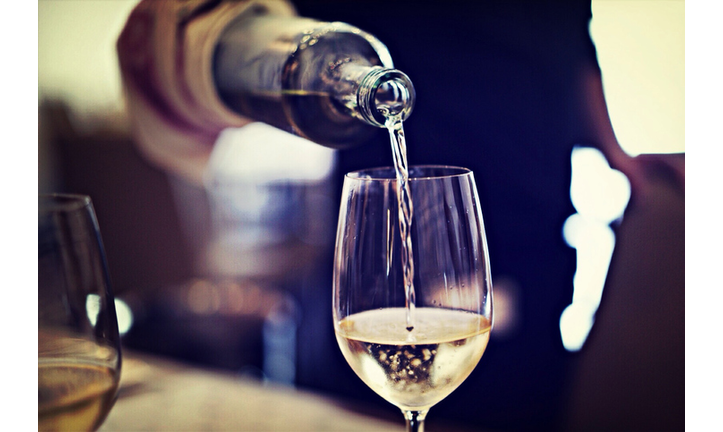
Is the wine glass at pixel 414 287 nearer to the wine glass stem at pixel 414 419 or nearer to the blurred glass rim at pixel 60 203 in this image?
the wine glass stem at pixel 414 419

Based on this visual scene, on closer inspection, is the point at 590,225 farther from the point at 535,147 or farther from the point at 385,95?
the point at 385,95

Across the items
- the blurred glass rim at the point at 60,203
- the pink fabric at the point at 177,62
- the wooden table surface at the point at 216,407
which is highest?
the pink fabric at the point at 177,62

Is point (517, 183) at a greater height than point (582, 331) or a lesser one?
greater

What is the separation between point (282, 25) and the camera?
77 centimetres

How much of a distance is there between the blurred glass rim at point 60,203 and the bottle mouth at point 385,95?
0.85 ft

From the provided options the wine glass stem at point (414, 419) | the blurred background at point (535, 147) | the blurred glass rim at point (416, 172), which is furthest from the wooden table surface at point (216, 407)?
the blurred background at point (535, 147)

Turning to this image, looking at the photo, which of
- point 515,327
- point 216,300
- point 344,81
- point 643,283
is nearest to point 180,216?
point 216,300

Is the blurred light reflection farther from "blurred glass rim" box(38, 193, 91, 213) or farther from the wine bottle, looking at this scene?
"blurred glass rim" box(38, 193, 91, 213)

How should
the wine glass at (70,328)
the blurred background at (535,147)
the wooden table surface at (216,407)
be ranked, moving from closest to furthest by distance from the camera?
the wine glass at (70,328)
the wooden table surface at (216,407)
the blurred background at (535,147)

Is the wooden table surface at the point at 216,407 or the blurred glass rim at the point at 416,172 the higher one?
the blurred glass rim at the point at 416,172

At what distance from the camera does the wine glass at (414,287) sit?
0.56 metres

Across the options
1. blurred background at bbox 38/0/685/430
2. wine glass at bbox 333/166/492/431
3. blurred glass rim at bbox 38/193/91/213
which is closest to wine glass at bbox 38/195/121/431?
blurred glass rim at bbox 38/193/91/213

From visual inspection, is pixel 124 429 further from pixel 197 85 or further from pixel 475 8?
pixel 475 8

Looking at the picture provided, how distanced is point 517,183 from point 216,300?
49.4 inches
